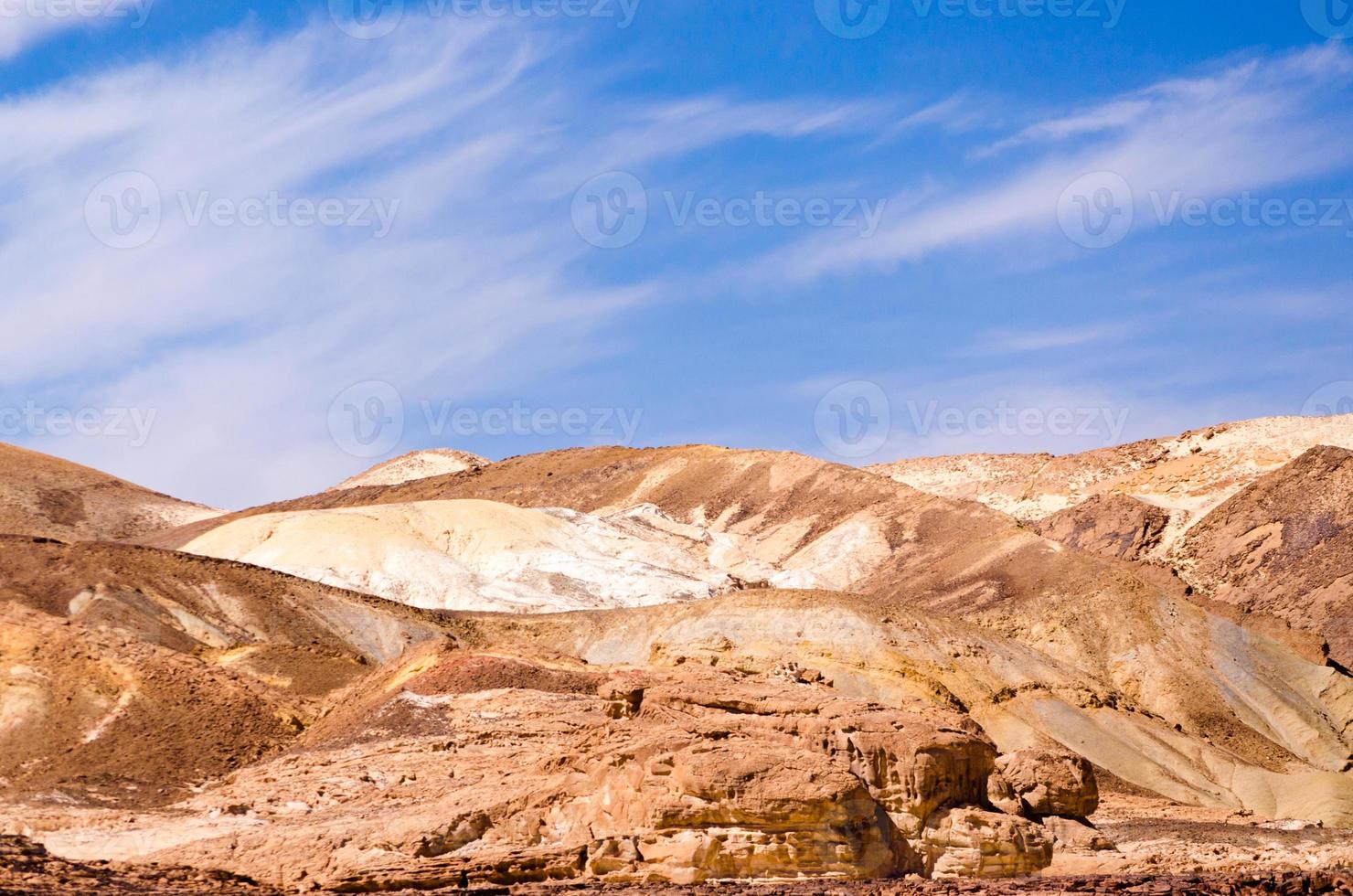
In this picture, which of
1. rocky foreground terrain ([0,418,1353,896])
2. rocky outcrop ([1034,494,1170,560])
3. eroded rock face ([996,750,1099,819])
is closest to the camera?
rocky foreground terrain ([0,418,1353,896])

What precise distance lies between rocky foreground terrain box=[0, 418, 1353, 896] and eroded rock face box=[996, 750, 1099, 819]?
0.06 metres

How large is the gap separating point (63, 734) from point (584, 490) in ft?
263

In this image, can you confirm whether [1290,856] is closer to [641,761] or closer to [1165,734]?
[641,761]

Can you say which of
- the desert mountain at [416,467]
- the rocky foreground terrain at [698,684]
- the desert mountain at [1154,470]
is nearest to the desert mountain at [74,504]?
the rocky foreground terrain at [698,684]

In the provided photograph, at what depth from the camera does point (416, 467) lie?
486ft

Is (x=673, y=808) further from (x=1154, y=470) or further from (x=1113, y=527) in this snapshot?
(x=1154, y=470)

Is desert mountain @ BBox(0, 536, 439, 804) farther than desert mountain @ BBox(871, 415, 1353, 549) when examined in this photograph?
No

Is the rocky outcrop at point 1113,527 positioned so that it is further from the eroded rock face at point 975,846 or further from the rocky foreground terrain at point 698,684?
the eroded rock face at point 975,846

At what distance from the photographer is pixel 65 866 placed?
74.6ft

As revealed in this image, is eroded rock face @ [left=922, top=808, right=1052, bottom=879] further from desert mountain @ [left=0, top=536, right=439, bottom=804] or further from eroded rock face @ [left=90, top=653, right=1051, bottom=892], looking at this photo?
desert mountain @ [left=0, top=536, right=439, bottom=804]

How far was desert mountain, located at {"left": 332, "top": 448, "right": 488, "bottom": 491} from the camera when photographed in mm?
145625

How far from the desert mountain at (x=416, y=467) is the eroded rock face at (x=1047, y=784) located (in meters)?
112

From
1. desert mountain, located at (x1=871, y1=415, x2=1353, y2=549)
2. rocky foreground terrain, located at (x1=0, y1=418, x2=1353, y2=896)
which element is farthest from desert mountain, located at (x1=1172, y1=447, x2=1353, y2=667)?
desert mountain, located at (x1=871, y1=415, x2=1353, y2=549)

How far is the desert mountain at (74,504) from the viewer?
97500 mm
